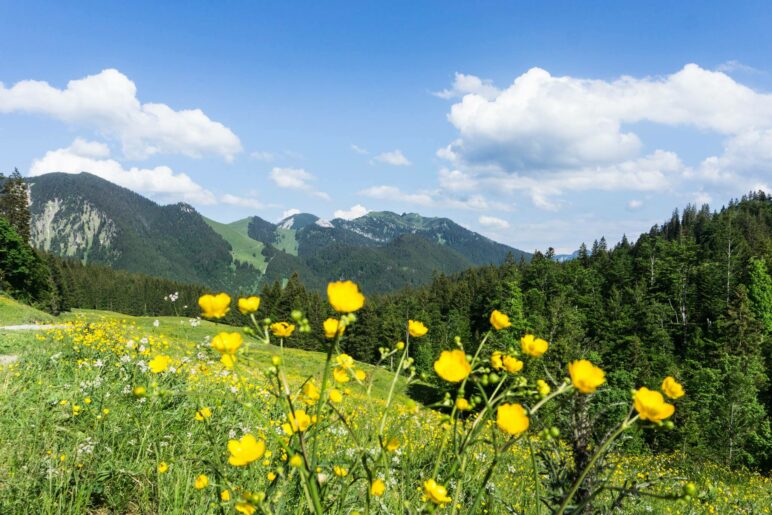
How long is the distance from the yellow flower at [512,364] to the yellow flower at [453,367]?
0.29 m

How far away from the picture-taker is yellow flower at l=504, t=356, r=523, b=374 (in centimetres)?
154

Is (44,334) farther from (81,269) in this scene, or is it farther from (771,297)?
(81,269)

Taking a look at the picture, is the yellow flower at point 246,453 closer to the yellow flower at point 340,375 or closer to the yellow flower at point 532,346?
the yellow flower at point 340,375

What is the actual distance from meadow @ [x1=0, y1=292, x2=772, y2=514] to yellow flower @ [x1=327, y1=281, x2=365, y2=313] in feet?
0.30

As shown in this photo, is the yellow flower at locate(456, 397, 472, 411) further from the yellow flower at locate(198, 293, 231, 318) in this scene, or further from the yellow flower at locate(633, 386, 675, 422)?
the yellow flower at locate(198, 293, 231, 318)

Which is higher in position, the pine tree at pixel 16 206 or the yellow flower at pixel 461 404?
the pine tree at pixel 16 206

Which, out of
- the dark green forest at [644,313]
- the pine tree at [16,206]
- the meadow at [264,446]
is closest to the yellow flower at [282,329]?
the meadow at [264,446]

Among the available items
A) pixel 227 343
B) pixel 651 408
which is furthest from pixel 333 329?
pixel 651 408

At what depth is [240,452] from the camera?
1287mm

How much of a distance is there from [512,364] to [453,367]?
409mm

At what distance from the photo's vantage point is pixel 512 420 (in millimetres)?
1163

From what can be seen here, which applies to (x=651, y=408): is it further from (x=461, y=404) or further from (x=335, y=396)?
(x=335, y=396)

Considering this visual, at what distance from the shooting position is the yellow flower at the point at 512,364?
1.54 meters

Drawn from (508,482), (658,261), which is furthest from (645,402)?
(658,261)
